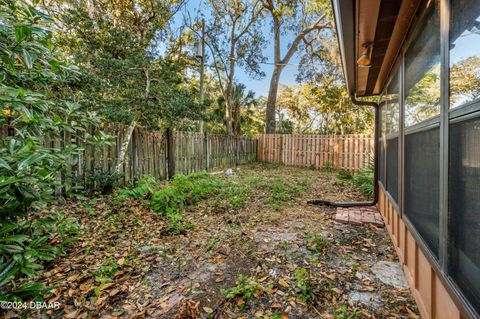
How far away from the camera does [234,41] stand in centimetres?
1201

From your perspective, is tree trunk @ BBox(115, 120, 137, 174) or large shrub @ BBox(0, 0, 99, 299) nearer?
large shrub @ BBox(0, 0, 99, 299)

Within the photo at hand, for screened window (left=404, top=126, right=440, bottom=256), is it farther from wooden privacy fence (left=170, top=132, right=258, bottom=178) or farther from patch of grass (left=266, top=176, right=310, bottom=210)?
wooden privacy fence (left=170, top=132, right=258, bottom=178)

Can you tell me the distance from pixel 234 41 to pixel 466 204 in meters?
13.0

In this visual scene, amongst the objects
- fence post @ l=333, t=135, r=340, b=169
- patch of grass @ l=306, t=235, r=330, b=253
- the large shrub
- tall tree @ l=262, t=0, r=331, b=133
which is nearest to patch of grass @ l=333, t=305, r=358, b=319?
patch of grass @ l=306, t=235, r=330, b=253

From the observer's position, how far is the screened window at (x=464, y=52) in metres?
0.89

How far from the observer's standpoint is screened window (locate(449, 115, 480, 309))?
32.7 inches

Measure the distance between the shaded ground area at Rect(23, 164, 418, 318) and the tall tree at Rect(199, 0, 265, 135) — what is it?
358 inches

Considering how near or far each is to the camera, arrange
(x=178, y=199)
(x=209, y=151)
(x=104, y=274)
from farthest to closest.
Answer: (x=209, y=151) < (x=178, y=199) < (x=104, y=274)

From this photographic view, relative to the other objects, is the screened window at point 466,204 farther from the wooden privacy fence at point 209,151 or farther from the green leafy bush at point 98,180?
the wooden privacy fence at point 209,151

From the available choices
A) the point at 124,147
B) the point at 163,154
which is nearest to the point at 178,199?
the point at 124,147

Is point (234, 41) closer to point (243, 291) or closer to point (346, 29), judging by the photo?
point (346, 29)

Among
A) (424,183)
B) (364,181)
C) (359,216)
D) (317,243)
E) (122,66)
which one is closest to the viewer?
(424,183)

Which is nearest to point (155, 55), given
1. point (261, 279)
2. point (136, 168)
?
point (136, 168)

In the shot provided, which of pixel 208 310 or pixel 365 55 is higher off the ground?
pixel 365 55
